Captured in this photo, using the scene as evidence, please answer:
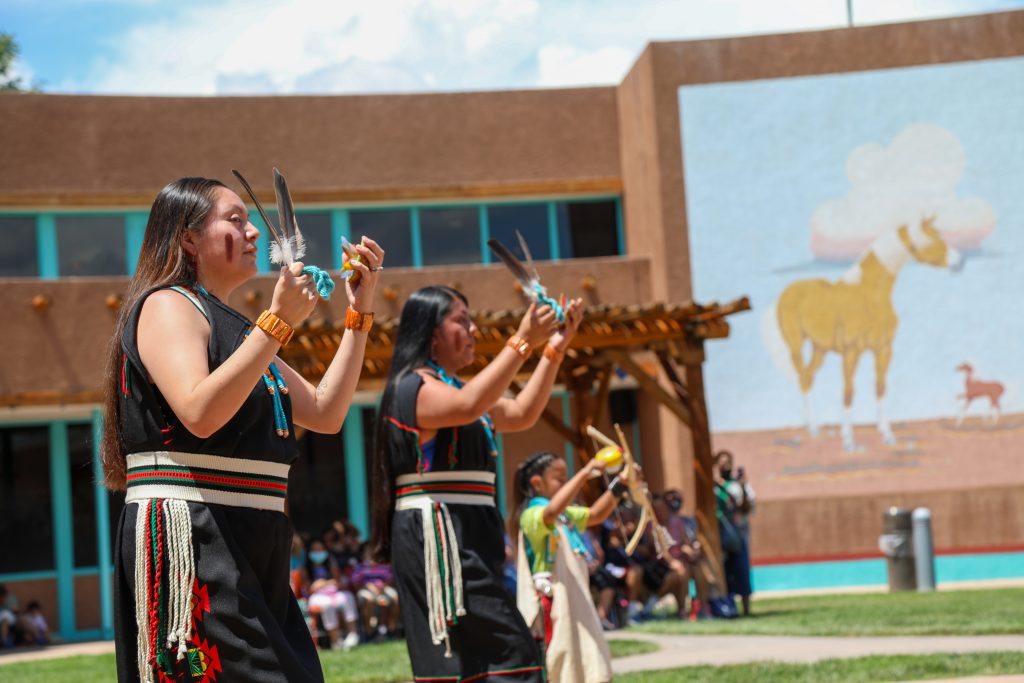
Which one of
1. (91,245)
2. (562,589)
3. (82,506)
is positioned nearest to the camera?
(562,589)

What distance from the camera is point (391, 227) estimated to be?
806 inches

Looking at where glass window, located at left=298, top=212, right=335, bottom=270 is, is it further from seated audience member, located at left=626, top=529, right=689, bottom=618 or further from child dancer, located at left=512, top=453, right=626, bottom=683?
child dancer, located at left=512, top=453, right=626, bottom=683

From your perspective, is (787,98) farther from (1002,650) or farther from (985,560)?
(1002,650)

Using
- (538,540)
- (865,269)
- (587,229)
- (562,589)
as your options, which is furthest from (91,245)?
(562,589)

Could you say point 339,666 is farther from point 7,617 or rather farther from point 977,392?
point 977,392

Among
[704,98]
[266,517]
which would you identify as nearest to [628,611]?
[704,98]

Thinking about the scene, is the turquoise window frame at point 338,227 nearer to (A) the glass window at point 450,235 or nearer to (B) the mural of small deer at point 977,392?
(A) the glass window at point 450,235

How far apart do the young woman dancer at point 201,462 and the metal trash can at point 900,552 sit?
15.2 meters

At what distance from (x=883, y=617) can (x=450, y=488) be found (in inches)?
328

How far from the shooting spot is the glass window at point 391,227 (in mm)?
20391

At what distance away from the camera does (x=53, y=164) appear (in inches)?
752

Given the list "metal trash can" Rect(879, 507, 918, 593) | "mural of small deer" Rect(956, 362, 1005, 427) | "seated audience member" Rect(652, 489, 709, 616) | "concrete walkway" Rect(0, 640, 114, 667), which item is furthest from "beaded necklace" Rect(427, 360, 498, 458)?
"mural of small deer" Rect(956, 362, 1005, 427)

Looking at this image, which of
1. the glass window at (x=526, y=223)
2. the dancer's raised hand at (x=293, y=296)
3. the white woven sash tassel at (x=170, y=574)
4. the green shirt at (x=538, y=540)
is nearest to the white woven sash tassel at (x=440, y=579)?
the white woven sash tassel at (x=170, y=574)

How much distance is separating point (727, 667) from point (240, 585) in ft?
20.0
